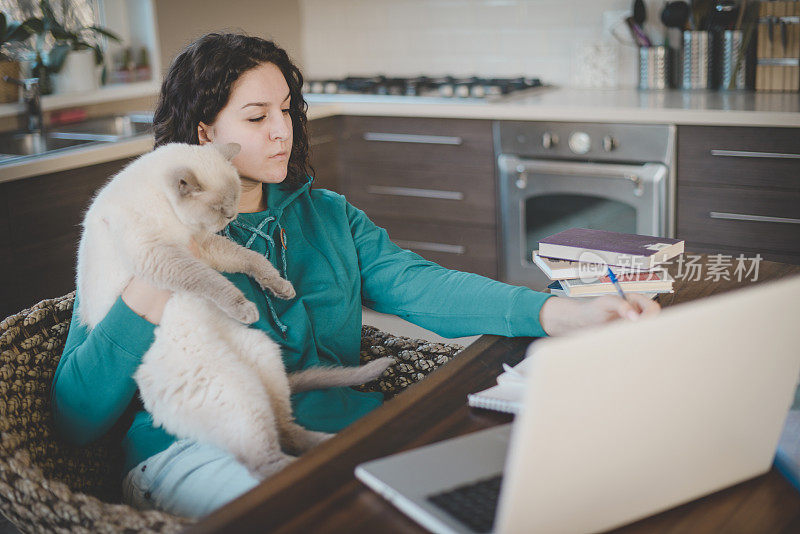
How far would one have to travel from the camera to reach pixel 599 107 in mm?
2967

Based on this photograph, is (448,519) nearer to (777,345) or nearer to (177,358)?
(777,345)

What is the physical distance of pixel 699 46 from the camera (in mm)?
3236

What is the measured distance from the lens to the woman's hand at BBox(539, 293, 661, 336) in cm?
121

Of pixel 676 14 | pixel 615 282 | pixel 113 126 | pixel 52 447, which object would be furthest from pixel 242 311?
pixel 676 14

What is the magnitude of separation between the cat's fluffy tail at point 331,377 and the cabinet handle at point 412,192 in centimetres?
211

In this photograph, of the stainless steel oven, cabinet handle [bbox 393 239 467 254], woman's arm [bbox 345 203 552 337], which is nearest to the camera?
woman's arm [bbox 345 203 552 337]

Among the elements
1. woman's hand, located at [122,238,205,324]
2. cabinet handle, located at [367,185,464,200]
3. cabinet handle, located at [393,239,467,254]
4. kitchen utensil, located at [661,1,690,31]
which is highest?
kitchen utensil, located at [661,1,690,31]

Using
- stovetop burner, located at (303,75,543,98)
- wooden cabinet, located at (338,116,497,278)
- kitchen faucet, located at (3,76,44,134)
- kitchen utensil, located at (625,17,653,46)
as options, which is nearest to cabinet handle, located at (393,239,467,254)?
wooden cabinet, located at (338,116,497,278)

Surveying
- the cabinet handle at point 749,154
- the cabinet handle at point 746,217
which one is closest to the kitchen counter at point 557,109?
the cabinet handle at point 749,154

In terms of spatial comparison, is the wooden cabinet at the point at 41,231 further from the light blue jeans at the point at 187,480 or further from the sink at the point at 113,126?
the light blue jeans at the point at 187,480

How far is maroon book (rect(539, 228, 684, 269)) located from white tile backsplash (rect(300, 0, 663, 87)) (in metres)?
2.24

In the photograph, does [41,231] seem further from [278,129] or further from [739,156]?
[739,156]

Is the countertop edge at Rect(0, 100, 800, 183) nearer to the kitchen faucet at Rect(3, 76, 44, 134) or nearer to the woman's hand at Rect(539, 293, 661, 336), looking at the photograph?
the kitchen faucet at Rect(3, 76, 44, 134)

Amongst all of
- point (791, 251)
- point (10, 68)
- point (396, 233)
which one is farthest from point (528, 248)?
point (10, 68)
